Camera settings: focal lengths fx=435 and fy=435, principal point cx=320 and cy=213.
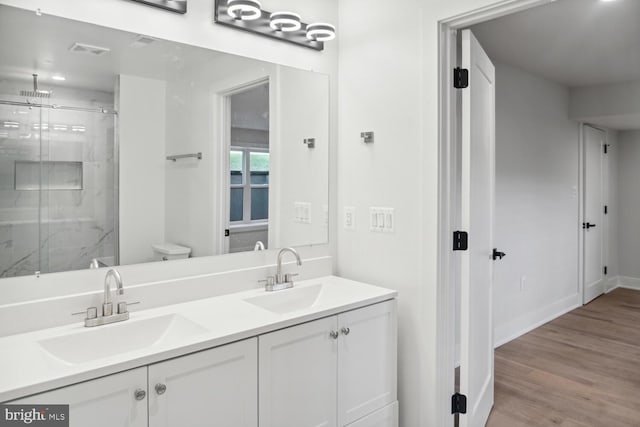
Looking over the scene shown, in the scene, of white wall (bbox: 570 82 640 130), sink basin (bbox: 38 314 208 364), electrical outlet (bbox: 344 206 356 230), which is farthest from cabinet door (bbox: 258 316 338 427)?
white wall (bbox: 570 82 640 130)

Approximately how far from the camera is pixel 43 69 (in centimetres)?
156

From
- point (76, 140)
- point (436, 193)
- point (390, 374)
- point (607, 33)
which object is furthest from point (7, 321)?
point (607, 33)

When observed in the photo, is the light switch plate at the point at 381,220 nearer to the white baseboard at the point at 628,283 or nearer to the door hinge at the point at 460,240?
the door hinge at the point at 460,240

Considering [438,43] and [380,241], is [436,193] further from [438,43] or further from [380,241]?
[438,43]

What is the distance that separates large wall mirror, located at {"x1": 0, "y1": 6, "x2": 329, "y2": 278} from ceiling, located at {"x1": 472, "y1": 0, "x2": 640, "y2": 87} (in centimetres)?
153

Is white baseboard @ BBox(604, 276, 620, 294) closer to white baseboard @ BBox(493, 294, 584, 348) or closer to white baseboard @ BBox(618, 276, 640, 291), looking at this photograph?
white baseboard @ BBox(618, 276, 640, 291)

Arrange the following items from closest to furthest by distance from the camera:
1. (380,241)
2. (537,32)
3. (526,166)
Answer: (380,241), (537,32), (526,166)

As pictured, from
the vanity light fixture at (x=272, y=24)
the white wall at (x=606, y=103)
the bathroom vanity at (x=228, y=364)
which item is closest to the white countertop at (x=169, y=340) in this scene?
the bathroom vanity at (x=228, y=364)

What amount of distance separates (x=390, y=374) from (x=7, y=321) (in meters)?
1.57

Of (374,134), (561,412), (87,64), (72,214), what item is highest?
(87,64)

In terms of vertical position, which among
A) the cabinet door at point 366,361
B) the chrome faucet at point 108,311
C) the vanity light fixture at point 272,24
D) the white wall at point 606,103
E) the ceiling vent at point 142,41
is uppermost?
the white wall at point 606,103

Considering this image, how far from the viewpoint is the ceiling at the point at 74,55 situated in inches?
59.2

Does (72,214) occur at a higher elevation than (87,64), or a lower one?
lower

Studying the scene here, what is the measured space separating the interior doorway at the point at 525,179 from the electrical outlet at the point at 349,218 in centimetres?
57
